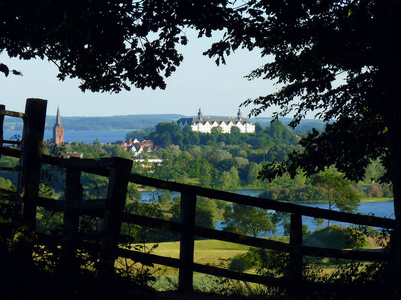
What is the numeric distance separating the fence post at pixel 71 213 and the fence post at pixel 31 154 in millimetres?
579

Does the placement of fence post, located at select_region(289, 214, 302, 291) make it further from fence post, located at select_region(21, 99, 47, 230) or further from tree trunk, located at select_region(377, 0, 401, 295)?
fence post, located at select_region(21, 99, 47, 230)

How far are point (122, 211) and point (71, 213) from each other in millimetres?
571

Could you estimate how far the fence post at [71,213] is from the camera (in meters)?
4.35

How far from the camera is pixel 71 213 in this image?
15.8ft

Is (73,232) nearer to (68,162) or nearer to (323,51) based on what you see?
(68,162)

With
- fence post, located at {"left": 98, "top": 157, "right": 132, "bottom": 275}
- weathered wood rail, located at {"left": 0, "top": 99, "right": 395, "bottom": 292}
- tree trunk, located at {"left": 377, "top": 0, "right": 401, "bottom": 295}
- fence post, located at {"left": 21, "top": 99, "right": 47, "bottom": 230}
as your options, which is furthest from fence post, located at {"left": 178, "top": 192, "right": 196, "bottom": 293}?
tree trunk, located at {"left": 377, "top": 0, "right": 401, "bottom": 295}

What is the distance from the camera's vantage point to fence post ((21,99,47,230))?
17.6 ft

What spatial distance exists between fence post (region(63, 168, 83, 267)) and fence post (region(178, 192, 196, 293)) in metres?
1.24

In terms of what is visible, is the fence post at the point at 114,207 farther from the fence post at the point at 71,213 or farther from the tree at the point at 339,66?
the tree at the point at 339,66

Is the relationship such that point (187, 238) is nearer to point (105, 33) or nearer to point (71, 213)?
point (71, 213)

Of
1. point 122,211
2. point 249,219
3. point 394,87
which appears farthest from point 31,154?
point 249,219

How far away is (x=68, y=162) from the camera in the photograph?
16.2 ft

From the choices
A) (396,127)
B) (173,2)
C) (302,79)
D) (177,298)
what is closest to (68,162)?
(177,298)

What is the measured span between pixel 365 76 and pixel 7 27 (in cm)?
631
